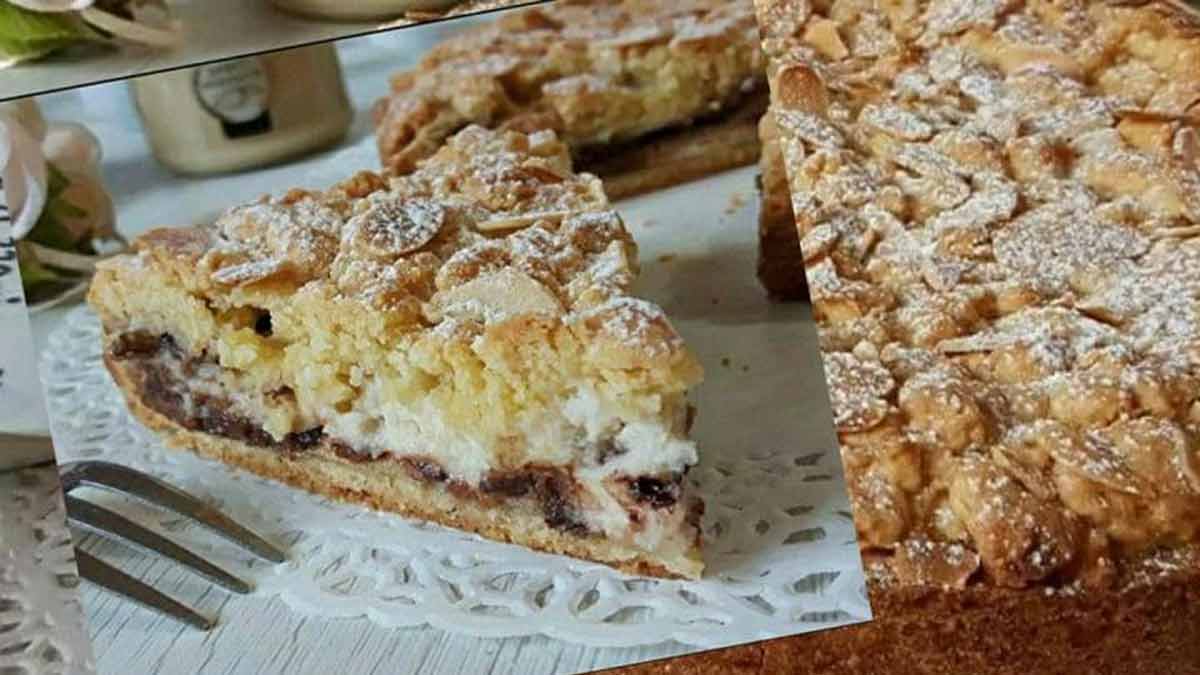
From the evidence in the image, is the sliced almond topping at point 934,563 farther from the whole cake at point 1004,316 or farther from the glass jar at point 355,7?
the glass jar at point 355,7

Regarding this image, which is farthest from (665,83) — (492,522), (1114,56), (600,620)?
(600,620)

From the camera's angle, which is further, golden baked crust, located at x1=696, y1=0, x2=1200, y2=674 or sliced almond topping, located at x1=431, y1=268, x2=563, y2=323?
sliced almond topping, located at x1=431, y1=268, x2=563, y2=323

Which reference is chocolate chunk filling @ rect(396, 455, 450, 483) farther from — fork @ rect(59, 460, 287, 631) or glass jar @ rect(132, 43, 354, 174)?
glass jar @ rect(132, 43, 354, 174)

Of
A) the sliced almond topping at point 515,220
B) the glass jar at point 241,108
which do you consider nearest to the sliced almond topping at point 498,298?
the sliced almond topping at point 515,220

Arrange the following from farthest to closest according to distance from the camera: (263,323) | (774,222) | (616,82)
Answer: (616,82) < (774,222) < (263,323)

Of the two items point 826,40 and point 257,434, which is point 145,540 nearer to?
point 257,434

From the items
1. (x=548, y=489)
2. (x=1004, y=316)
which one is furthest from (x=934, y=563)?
(x=548, y=489)

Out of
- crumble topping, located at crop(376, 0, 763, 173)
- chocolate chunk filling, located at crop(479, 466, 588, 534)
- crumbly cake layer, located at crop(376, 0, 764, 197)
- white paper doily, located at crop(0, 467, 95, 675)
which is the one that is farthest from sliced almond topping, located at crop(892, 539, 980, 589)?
crumble topping, located at crop(376, 0, 763, 173)
